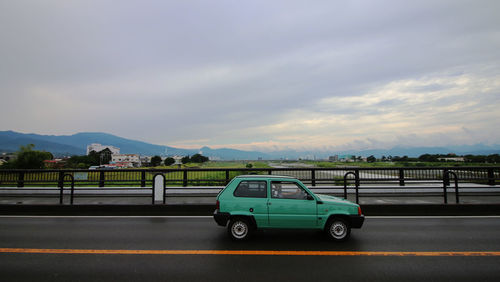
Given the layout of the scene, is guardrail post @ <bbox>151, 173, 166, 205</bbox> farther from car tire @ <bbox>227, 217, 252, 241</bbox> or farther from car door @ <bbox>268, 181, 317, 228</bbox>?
car door @ <bbox>268, 181, 317, 228</bbox>

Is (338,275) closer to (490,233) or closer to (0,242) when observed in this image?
(490,233)

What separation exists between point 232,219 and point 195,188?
8492 mm

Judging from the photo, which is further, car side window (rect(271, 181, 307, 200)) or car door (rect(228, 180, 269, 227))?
car side window (rect(271, 181, 307, 200))

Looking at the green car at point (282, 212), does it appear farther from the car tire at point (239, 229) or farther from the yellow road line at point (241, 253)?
the yellow road line at point (241, 253)

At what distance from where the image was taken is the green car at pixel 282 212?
6133 mm

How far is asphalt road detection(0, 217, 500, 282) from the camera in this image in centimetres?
439

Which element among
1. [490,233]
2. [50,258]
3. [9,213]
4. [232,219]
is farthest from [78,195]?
[490,233]

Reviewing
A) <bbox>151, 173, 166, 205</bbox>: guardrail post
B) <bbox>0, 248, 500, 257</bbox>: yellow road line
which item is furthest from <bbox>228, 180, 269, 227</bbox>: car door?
<bbox>151, 173, 166, 205</bbox>: guardrail post

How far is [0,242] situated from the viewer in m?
6.23

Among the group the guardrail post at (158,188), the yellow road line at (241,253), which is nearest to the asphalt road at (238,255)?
the yellow road line at (241,253)

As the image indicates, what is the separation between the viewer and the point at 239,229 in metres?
6.26

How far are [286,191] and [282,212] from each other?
52 centimetres

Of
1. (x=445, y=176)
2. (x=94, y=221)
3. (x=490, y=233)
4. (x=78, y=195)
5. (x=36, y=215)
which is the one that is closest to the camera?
(x=490, y=233)

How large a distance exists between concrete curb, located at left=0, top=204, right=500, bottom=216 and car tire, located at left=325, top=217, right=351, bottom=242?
13.0 ft
